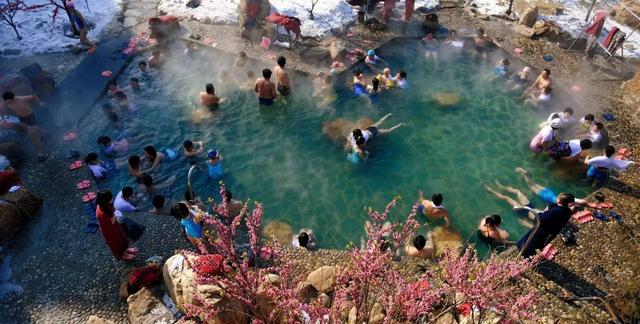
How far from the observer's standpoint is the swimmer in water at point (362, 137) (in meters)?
11.3

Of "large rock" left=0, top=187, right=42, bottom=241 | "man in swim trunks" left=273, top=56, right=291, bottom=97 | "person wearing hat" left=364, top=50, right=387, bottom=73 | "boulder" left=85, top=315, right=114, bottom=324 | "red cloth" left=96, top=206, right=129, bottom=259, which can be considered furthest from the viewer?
"person wearing hat" left=364, top=50, right=387, bottom=73

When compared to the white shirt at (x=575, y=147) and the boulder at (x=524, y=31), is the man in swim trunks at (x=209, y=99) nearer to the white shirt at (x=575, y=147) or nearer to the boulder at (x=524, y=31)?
the white shirt at (x=575, y=147)

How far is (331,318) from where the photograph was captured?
15.6 ft

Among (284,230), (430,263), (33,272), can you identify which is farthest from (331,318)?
(33,272)

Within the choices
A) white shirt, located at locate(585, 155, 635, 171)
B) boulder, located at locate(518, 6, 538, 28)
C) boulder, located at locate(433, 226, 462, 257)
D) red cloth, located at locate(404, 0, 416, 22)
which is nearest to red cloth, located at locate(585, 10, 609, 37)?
boulder, located at locate(518, 6, 538, 28)

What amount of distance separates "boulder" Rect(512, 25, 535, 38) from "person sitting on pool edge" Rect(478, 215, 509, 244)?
10894 mm

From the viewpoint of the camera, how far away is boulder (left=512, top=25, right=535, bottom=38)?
54.4ft

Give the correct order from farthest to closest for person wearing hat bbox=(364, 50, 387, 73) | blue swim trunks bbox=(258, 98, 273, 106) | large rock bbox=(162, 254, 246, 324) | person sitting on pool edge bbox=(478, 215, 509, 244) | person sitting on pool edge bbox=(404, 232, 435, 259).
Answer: person wearing hat bbox=(364, 50, 387, 73), blue swim trunks bbox=(258, 98, 273, 106), person sitting on pool edge bbox=(478, 215, 509, 244), person sitting on pool edge bbox=(404, 232, 435, 259), large rock bbox=(162, 254, 246, 324)

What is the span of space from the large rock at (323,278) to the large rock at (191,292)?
5.21 feet

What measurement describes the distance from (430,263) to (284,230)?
372 cm

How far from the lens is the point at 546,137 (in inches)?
453

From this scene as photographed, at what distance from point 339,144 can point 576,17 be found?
14.2 meters

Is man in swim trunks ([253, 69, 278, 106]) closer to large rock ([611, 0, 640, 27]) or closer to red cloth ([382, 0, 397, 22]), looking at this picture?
red cloth ([382, 0, 397, 22])

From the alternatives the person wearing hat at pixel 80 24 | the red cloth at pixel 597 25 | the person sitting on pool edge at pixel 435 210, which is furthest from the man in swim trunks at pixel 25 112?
the red cloth at pixel 597 25
